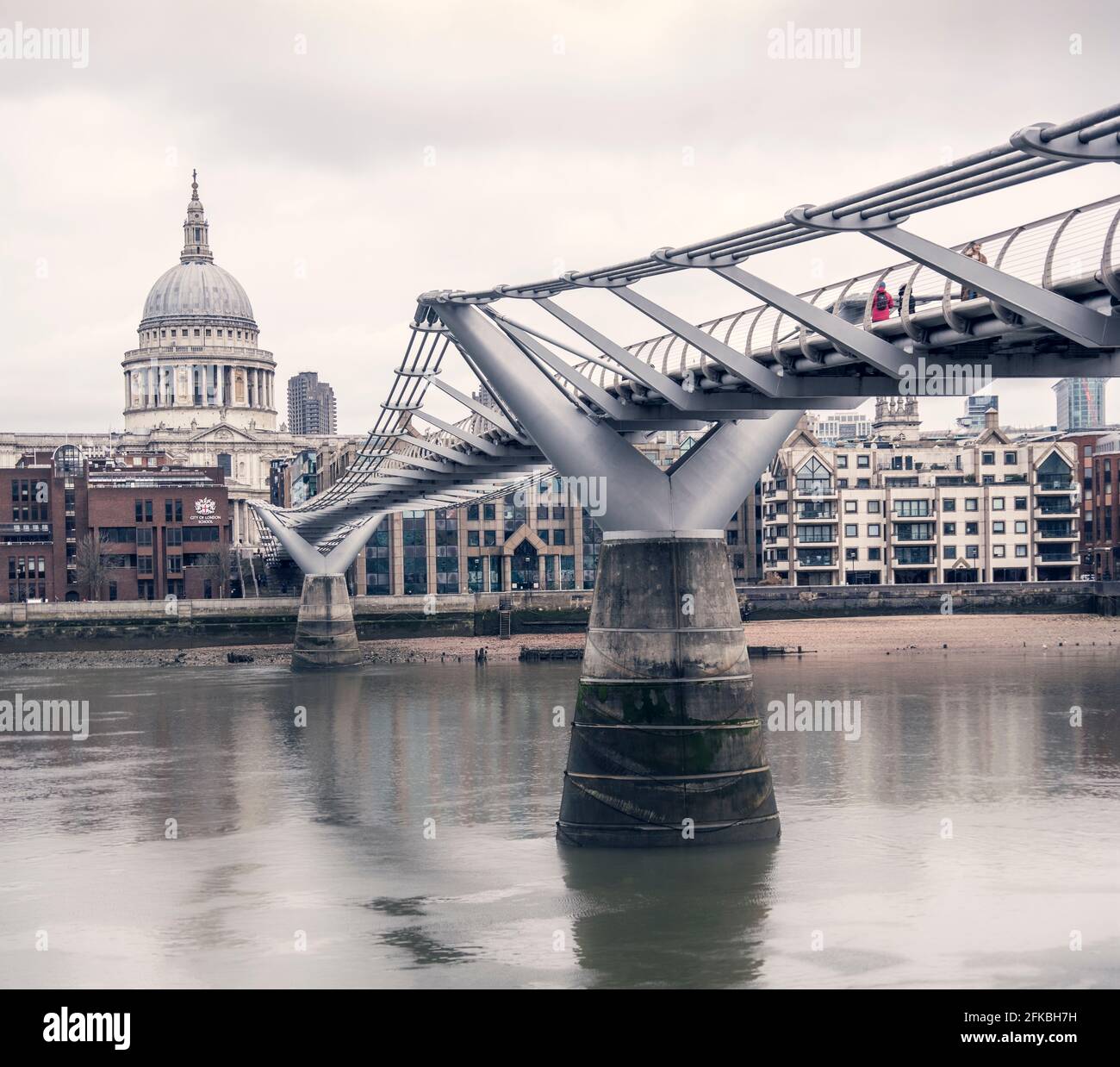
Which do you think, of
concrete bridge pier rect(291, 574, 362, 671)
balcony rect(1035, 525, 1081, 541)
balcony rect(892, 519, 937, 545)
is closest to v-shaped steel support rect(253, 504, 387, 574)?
concrete bridge pier rect(291, 574, 362, 671)

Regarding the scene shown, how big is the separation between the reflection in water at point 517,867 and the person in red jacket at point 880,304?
863 centimetres

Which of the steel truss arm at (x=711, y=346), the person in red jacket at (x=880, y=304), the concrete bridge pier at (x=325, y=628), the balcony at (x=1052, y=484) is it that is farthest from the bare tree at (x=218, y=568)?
the person in red jacket at (x=880, y=304)

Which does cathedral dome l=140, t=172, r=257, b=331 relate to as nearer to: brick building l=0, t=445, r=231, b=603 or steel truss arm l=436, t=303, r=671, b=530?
brick building l=0, t=445, r=231, b=603

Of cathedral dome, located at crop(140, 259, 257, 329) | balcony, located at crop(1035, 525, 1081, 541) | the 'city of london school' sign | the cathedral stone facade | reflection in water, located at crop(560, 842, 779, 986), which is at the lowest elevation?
reflection in water, located at crop(560, 842, 779, 986)

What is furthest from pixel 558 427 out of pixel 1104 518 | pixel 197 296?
pixel 197 296

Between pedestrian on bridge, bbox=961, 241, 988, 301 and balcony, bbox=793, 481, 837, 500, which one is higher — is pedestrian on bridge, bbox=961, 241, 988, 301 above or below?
below

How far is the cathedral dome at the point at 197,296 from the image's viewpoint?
17950 cm

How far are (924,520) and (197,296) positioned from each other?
9590 centimetres

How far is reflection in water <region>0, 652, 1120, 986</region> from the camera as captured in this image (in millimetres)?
24484

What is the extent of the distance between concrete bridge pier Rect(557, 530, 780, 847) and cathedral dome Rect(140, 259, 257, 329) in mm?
153453

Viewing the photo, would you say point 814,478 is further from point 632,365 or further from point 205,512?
point 632,365

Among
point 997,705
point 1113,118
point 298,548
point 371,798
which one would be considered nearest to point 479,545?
point 298,548

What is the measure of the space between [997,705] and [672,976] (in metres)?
35.1

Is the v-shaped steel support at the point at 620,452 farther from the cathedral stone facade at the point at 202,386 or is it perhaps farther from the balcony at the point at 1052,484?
the cathedral stone facade at the point at 202,386
